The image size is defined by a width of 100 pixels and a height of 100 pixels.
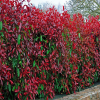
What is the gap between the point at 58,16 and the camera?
12.7 feet

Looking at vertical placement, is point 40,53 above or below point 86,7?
below

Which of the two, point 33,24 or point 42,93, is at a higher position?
point 33,24

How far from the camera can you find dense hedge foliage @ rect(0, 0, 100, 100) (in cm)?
274

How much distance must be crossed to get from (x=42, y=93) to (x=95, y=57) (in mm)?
2359

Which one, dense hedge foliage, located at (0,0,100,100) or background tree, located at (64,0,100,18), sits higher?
background tree, located at (64,0,100,18)

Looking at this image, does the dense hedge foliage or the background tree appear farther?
the background tree

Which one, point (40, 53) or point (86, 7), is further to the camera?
point (86, 7)

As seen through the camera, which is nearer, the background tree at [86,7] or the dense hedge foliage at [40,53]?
the dense hedge foliage at [40,53]

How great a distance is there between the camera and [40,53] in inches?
128

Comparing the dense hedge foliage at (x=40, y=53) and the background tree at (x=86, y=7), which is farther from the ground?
the background tree at (x=86, y=7)

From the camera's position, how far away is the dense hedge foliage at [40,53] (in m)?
2.74

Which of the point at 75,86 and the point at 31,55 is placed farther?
the point at 75,86

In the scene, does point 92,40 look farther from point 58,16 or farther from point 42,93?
point 42,93

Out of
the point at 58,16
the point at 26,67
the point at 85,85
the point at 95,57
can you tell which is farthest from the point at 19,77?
the point at 95,57
